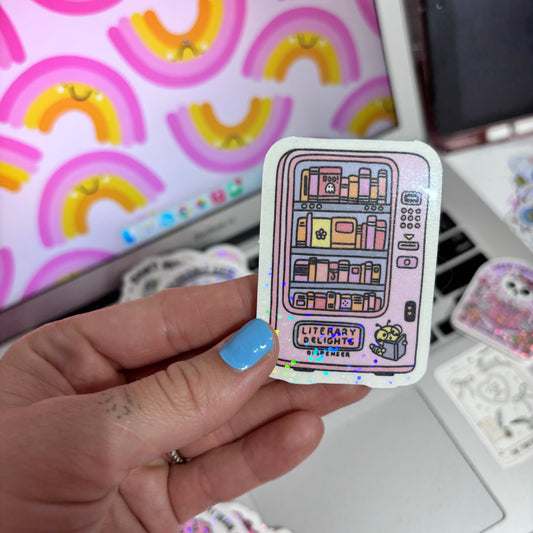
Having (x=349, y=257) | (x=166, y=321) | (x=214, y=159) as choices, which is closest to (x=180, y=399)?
(x=166, y=321)

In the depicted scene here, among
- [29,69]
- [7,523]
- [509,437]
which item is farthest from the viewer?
[509,437]

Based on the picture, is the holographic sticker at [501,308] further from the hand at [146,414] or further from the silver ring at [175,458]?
the silver ring at [175,458]

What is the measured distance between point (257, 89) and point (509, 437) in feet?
1.97

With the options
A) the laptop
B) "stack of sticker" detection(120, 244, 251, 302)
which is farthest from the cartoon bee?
"stack of sticker" detection(120, 244, 251, 302)

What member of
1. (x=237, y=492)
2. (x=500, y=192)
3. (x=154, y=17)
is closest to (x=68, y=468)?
(x=237, y=492)

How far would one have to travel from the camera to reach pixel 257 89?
646 millimetres

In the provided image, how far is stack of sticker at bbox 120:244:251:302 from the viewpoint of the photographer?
0.73 metres

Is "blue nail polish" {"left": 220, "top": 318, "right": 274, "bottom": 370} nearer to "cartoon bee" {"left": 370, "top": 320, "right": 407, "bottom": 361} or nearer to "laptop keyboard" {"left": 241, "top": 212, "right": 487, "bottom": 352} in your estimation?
"cartoon bee" {"left": 370, "top": 320, "right": 407, "bottom": 361}

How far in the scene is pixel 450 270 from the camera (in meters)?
0.75

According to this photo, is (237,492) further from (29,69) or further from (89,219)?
(29,69)

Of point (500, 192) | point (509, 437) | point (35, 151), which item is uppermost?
point (35, 151)

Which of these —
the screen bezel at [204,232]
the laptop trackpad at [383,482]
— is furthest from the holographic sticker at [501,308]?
the screen bezel at [204,232]

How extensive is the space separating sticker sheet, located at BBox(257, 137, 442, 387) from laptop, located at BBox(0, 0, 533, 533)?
131 mm

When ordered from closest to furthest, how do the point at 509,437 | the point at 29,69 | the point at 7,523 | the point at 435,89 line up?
the point at 7,523 < the point at 29,69 < the point at 509,437 < the point at 435,89
